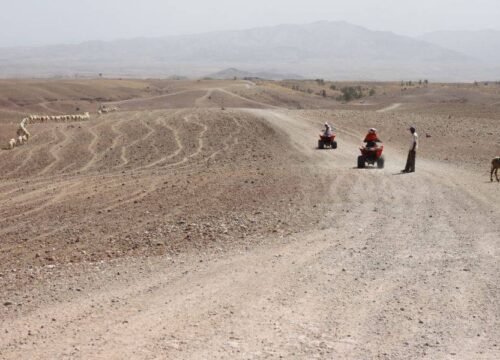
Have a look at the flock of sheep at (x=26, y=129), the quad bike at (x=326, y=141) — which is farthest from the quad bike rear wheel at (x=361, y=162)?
the flock of sheep at (x=26, y=129)

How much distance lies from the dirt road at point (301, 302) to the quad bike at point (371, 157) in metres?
7.16

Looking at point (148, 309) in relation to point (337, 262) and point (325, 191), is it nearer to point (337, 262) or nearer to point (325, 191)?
point (337, 262)

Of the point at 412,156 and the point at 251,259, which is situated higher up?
the point at 412,156

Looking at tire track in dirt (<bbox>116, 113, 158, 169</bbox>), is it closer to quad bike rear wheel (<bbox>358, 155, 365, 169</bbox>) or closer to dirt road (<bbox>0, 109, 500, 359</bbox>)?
quad bike rear wheel (<bbox>358, 155, 365, 169</bbox>)

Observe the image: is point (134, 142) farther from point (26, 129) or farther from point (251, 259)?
point (251, 259)

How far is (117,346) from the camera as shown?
6812 millimetres

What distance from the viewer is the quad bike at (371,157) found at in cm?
1932

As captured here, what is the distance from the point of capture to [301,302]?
7.97 metres

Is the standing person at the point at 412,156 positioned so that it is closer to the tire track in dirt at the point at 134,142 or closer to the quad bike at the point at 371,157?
the quad bike at the point at 371,157

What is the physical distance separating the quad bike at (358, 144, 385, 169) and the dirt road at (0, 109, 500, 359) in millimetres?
7164

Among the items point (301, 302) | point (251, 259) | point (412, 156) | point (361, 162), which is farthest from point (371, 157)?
point (301, 302)

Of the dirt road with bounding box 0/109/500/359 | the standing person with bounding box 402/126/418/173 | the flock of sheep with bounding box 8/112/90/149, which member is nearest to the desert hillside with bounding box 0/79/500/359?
the dirt road with bounding box 0/109/500/359

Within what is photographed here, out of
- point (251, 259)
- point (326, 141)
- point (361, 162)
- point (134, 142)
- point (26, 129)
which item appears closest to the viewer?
point (251, 259)

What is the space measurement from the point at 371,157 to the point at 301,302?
12.2 m
